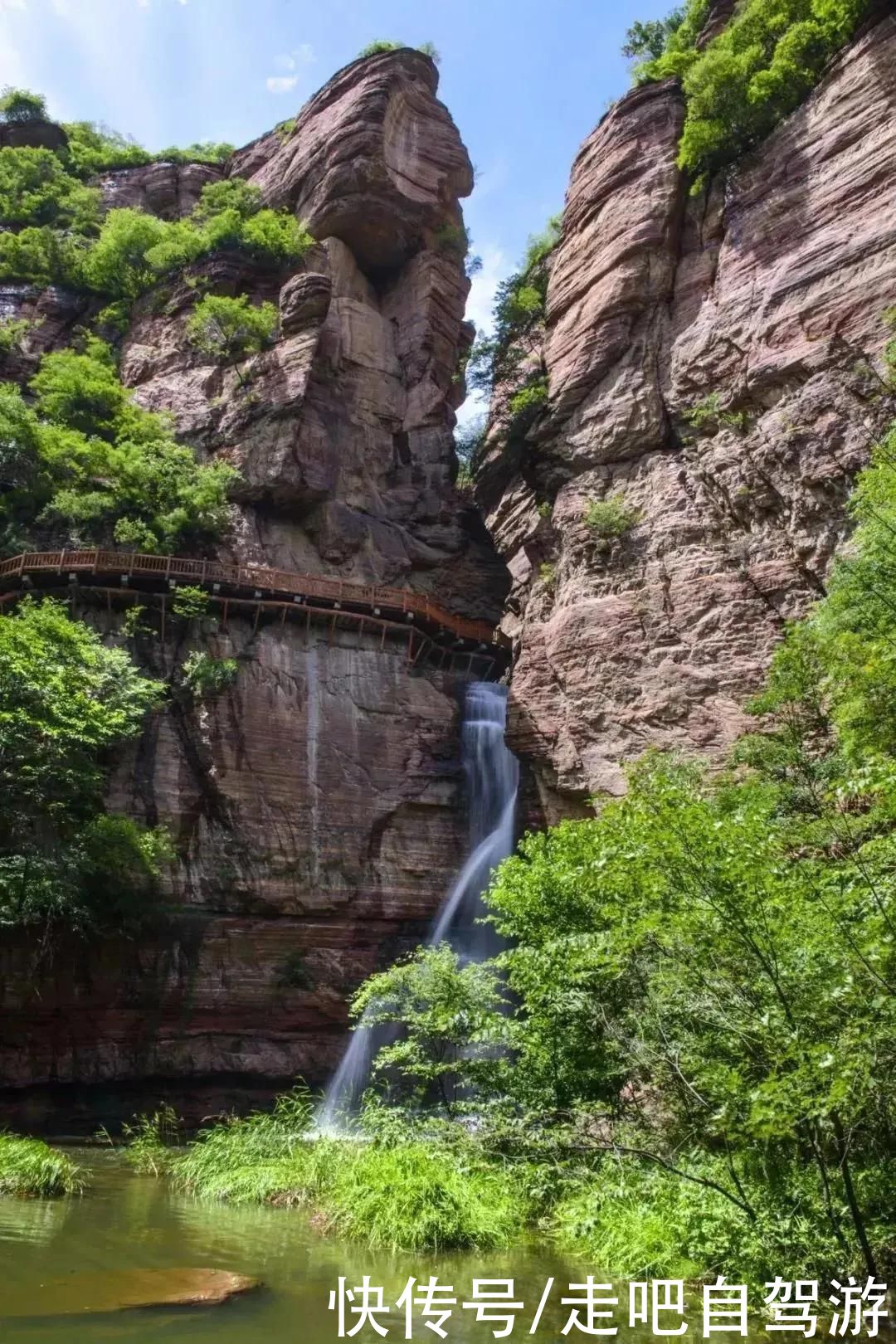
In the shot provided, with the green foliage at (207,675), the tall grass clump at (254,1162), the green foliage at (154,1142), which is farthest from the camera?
the green foliage at (207,675)

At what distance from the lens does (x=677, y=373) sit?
2177cm

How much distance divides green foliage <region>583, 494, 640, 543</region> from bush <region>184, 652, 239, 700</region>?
31.7ft

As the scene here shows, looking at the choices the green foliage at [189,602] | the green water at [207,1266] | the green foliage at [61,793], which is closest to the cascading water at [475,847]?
the green foliage at [61,793]

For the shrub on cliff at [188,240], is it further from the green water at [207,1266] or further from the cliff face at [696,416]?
the green water at [207,1266]

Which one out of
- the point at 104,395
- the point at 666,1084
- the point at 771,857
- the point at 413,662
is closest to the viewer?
the point at 771,857

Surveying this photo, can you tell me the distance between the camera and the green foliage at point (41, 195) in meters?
39.4

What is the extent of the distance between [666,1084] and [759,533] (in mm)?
12437

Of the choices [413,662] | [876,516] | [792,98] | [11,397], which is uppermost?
[792,98]

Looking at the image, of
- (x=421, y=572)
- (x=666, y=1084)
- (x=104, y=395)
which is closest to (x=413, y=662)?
(x=421, y=572)

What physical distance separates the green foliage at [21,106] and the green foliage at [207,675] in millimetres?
33601

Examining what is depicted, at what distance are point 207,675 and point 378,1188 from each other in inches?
613

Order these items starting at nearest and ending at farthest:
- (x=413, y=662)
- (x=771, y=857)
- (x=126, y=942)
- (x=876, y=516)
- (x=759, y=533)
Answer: (x=771, y=857)
(x=876, y=516)
(x=759, y=533)
(x=126, y=942)
(x=413, y=662)

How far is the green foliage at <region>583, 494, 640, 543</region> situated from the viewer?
842 inches

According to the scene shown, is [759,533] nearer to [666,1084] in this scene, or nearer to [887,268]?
[887,268]
